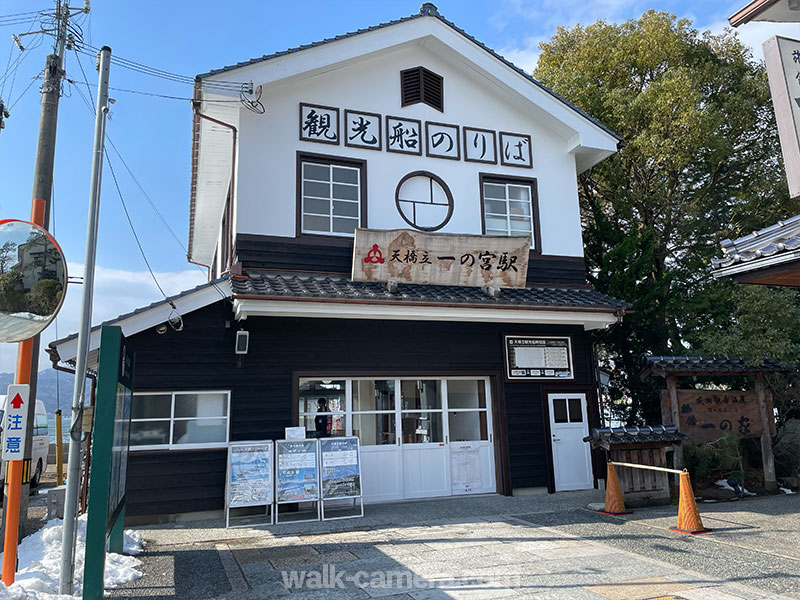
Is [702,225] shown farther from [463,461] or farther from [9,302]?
[9,302]

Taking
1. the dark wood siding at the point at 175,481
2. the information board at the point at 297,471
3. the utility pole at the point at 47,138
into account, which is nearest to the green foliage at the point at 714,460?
the information board at the point at 297,471

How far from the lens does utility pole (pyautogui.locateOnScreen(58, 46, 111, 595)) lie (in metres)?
5.01

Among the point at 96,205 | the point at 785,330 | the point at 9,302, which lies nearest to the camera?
the point at 9,302

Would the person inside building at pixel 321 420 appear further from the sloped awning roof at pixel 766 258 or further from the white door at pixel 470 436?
the sloped awning roof at pixel 766 258

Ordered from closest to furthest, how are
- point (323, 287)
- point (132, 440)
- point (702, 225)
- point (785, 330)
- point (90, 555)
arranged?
point (90, 555), point (132, 440), point (323, 287), point (785, 330), point (702, 225)

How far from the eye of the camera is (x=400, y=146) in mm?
11133

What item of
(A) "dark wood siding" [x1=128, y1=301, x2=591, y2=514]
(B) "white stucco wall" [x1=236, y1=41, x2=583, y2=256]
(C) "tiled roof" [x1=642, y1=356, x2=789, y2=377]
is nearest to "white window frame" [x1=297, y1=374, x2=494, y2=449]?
(A) "dark wood siding" [x1=128, y1=301, x2=591, y2=514]

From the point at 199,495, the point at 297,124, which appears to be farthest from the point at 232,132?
the point at 199,495

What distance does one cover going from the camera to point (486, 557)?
6.34 m

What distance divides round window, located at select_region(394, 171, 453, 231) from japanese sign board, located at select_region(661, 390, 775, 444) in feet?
17.3

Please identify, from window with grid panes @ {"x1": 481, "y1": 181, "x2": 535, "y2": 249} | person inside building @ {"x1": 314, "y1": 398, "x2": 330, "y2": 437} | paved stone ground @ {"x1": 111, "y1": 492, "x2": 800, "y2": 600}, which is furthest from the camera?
window with grid panes @ {"x1": 481, "y1": 181, "x2": 535, "y2": 249}

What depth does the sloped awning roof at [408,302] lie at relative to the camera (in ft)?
28.7

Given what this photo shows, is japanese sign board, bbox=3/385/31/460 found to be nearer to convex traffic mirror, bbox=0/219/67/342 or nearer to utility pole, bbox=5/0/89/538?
convex traffic mirror, bbox=0/219/67/342

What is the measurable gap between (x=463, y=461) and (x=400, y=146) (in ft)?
19.9
